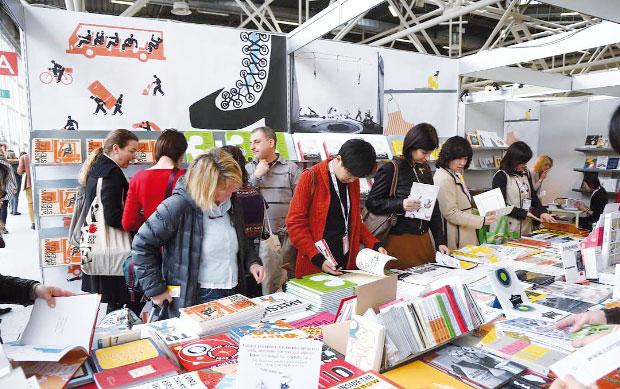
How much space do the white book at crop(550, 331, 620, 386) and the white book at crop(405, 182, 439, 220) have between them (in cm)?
184

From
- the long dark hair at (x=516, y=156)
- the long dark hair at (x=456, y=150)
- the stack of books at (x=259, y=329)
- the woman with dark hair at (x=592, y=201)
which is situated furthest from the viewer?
the woman with dark hair at (x=592, y=201)

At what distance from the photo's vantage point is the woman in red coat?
237 cm

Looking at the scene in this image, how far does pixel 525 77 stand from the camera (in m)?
5.39

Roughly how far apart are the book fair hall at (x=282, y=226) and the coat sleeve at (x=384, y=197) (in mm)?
15

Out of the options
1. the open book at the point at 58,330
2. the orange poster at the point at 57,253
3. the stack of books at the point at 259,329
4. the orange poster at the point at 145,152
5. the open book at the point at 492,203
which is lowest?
the orange poster at the point at 57,253

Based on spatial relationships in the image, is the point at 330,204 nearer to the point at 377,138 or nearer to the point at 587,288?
the point at 587,288

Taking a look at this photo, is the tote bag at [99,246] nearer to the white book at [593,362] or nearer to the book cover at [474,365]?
the book cover at [474,365]

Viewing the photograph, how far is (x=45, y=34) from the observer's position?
11.5 feet

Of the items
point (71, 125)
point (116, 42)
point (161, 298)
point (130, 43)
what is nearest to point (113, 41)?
point (116, 42)

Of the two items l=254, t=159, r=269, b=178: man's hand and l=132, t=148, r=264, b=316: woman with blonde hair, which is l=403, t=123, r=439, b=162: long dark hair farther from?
l=132, t=148, r=264, b=316: woman with blonde hair

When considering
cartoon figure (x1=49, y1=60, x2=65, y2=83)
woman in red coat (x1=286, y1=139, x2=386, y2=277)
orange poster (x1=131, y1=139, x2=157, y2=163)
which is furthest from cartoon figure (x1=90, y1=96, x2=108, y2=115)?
woman in red coat (x1=286, y1=139, x2=386, y2=277)

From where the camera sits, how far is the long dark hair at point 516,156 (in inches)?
144

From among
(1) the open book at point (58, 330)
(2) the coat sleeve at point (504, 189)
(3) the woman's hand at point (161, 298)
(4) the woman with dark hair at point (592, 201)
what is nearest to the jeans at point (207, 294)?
(3) the woman's hand at point (161, 298)

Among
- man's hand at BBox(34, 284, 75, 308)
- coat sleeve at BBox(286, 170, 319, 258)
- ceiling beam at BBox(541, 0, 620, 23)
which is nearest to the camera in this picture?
man's hand at BBox(34, 284, 75, 308)
